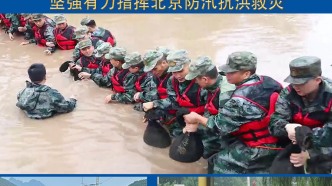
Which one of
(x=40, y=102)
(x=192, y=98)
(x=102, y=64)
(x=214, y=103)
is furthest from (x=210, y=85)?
(x=102, y=64)

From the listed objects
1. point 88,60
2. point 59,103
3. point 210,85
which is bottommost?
point 59,103

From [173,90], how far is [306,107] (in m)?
1.64

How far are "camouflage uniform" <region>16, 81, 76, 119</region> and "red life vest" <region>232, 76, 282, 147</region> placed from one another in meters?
2.97

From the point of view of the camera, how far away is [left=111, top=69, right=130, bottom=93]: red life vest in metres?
5.57

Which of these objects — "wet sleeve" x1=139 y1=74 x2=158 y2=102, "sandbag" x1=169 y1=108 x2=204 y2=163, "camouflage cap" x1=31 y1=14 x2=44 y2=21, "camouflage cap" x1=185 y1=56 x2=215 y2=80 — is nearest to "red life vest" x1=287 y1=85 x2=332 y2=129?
"camouflage cap" x1=185 y1=56 x2=215 y2=80

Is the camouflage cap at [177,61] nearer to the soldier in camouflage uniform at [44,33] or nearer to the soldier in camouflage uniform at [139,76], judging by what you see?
the soldier in camouflage uniform at [139,76]

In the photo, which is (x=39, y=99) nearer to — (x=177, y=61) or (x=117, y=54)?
(x=117, y=54)

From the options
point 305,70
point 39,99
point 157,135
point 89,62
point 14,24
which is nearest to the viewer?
point 305,70

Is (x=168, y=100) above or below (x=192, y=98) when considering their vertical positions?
below

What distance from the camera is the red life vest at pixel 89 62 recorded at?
679 centimetres

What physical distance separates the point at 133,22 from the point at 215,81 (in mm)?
7618

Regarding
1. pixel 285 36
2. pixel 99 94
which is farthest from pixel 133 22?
pixel 99 94

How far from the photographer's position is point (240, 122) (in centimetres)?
334

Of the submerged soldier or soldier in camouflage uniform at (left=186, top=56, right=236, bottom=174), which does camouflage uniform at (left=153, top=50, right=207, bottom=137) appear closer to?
soldier in camouflage uniform at (left=186, top=56, right=236, bottom=174)
